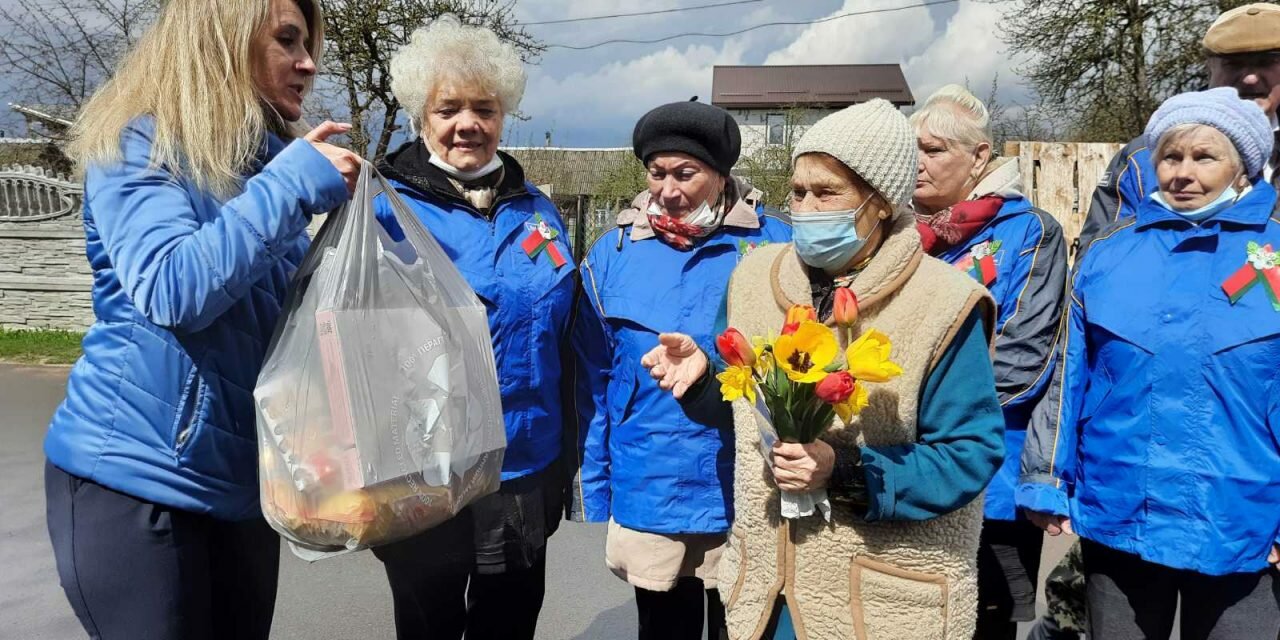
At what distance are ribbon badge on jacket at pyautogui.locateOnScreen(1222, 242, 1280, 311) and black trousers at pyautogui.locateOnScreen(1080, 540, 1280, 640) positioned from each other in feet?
2.25

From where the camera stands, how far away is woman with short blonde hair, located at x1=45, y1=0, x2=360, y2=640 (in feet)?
5.10

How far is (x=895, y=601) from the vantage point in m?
1.76

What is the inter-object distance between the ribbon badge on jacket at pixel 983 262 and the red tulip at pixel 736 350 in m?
1.14

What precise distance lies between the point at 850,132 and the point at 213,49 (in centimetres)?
131

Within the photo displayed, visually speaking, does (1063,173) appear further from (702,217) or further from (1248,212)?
(702,217)

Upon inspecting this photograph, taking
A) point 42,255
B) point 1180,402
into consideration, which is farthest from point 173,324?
point 42,255

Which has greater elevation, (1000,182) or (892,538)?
(1000,182)

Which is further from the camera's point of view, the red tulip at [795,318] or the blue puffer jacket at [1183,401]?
the blue puffer jacket at [1183,401]

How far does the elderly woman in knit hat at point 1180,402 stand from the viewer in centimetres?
204

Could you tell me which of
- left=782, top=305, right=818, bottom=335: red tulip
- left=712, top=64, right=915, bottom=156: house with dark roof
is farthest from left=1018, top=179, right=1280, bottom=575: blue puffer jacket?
left=712, top=64, right=915, bottom=156: house with dark roof

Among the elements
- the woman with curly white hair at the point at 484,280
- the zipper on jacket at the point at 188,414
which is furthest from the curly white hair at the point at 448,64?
the zipper on jacket at the point at 188,414

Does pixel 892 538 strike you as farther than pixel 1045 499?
No

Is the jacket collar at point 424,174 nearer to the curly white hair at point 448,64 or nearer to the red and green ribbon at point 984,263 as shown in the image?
the curly white hair at point 448,64

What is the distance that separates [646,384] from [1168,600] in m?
1.48
